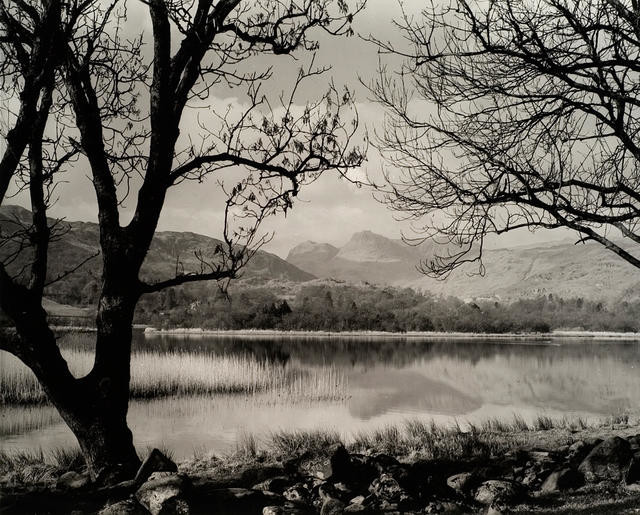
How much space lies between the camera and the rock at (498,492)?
6.82 metres

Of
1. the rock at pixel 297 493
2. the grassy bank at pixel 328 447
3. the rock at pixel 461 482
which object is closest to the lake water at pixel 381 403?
the grassy bank at pixel 328 447

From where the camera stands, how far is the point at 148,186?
7.68 metres

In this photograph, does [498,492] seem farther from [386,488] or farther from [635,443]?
[635,443]

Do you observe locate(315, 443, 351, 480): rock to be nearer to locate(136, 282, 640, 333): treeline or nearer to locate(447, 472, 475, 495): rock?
locate(447, 472, 475, 495): rock

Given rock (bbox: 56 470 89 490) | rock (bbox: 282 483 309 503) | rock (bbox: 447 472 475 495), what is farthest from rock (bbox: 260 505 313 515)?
rock (bbox: 56 470 89 490)

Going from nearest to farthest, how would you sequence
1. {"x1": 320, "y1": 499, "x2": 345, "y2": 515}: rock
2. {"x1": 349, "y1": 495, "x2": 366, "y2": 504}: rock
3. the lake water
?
{"x1": 320, "y1": 499, "x2": 345, "y2": 515}: rock → {"x1": 349, "y1": 495, "x2": 366, "y2": 504}: rock → the lake water

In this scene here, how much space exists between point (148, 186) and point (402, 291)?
391 feet

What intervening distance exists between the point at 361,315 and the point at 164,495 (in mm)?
85378

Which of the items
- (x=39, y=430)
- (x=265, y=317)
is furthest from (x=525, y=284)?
(x=39, y=430)

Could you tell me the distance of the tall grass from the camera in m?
20.7

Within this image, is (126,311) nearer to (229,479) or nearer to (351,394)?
(229,479)

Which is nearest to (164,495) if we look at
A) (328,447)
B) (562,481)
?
(562,481)

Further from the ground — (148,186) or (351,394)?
(148,186)

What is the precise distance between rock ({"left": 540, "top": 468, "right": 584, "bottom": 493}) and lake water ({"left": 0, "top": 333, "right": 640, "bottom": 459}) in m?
7.70
